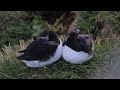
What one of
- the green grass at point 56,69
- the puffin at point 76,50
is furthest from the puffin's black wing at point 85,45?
the green grass at point 56,69

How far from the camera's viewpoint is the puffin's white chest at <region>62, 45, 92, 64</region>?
4105 mm

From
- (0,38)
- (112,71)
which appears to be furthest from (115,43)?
(0,38)

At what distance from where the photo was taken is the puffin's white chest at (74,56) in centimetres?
411

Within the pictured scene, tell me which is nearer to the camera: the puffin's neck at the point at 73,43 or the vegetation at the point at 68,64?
the puffin's neck at the point at 73,43

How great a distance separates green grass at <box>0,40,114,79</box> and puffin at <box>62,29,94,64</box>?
103 millimetres

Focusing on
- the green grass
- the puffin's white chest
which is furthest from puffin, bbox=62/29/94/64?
the green grass

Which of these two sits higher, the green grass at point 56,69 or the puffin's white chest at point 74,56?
the puffin's white chest at point 74,56

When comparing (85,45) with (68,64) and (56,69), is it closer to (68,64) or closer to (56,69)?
(68,64)

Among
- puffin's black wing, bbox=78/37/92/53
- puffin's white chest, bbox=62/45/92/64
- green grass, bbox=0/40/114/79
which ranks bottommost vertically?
green grass, bbox=0/40/114/79

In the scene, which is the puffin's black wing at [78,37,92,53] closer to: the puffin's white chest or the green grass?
the puffin's white chest

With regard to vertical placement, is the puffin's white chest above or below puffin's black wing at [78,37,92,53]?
below

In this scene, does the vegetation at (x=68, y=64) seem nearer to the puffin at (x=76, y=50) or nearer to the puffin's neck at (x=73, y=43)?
the puffin at (x=76, y=50)

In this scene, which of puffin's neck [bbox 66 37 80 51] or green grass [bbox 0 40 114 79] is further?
green grass [bbox 0 40 114 79]

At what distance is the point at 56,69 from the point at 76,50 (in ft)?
1.12
